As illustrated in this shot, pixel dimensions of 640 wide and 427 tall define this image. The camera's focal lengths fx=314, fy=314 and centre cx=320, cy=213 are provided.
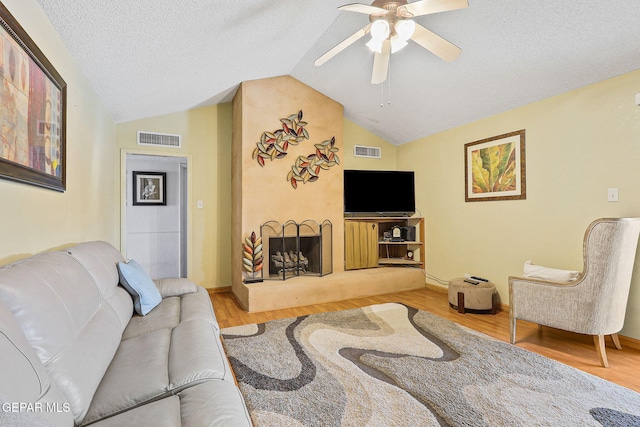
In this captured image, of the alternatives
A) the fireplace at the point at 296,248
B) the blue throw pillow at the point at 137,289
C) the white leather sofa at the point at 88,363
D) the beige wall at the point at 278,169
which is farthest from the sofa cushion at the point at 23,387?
the fireplace at the point at 296,248

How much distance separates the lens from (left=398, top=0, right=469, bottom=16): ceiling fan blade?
180cm

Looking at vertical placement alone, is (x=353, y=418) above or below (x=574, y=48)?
below

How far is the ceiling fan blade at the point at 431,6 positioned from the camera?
1.80 metres

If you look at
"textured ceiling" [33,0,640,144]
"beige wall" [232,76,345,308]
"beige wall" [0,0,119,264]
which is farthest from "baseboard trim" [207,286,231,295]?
"textured ceiling" [33,0,640,144]

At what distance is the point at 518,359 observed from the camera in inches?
90.4

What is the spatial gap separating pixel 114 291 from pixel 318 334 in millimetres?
1621

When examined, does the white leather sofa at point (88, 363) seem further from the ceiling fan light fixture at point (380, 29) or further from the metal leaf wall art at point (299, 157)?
the metal leaf wall art at point (299, 157)

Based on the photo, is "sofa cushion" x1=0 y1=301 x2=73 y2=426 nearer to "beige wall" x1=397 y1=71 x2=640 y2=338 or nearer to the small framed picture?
"beige wall" x1=397 y1=71 x2=640 y2=338

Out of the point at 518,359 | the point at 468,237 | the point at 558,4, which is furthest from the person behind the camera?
the point at 468,237

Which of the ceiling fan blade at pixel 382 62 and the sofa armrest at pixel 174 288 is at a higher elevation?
the ceiling fan blade at pixel 382 62

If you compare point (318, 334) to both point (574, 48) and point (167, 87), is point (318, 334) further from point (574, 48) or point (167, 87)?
point (574, 48)

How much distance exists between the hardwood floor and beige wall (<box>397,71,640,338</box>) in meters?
0.33

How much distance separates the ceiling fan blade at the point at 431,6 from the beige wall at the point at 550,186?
185 cm

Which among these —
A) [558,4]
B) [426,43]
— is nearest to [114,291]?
[426,43]
